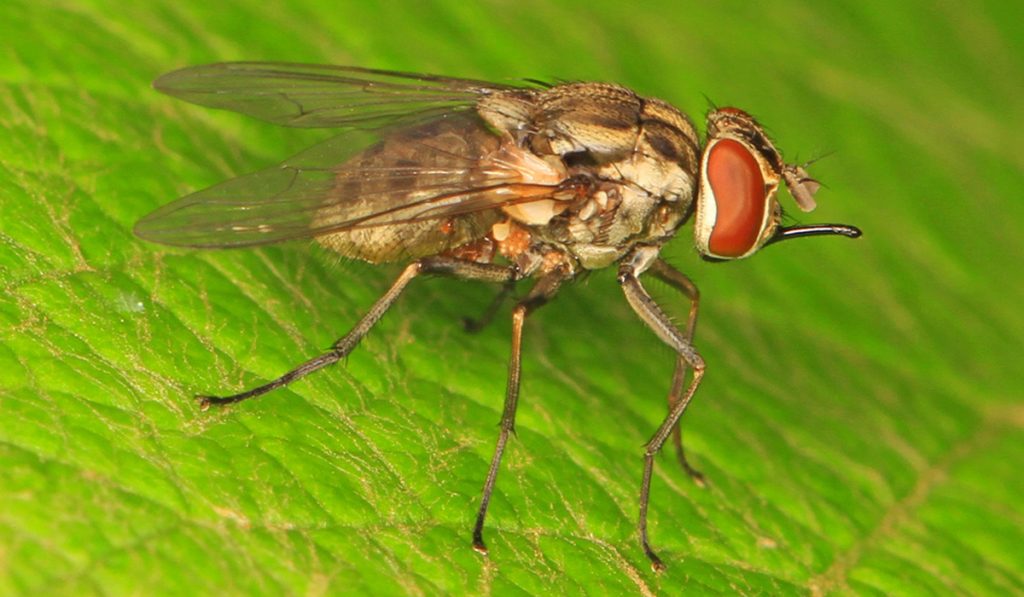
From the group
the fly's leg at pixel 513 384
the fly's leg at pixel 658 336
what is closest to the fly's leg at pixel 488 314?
the fly's leg at pixel 513 384

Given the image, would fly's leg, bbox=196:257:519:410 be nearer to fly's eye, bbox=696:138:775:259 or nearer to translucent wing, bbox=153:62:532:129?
translucent wing, bbox=153:62:532:129

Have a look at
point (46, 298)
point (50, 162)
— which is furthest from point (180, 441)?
point (50, 162)

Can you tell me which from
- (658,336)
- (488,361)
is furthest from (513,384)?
(658,336)

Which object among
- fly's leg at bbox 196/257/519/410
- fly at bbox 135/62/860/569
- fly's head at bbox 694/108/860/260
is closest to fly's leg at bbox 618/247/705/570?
fly at bbox 135/62/860/569

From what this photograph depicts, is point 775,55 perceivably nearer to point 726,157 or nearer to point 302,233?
point 726,157

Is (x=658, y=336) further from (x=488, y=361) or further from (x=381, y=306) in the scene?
(x=381, y=306)

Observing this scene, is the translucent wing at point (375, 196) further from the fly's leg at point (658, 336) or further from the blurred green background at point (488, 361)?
the fly's leg at point (658, 336)
